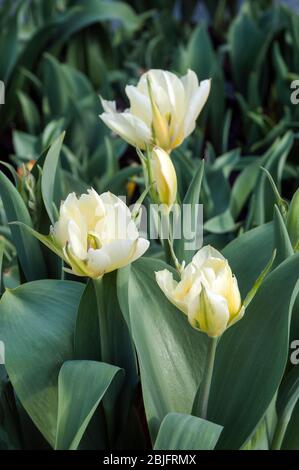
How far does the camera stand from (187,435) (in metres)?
0.81

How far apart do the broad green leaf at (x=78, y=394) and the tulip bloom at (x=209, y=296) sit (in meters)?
0.12

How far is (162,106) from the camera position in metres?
1.02

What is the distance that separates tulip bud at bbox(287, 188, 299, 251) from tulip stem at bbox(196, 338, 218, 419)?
18 centimetres

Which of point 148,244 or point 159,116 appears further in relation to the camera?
point 159,116

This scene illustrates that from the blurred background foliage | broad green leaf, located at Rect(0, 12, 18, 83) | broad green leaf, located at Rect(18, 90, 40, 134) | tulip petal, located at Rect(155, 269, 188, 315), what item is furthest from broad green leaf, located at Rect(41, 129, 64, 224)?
broad green leaf, located at Rect(0, 12, 18, 83)

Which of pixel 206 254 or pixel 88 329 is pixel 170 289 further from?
pixel 88 329

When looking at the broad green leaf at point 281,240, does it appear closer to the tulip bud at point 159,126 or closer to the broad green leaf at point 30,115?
the tulip bud at point 159,126

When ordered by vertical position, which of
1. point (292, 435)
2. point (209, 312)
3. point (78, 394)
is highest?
point (209, 312)

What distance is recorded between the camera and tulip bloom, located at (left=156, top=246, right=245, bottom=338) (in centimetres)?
75

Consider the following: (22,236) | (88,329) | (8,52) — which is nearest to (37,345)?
(88,329)

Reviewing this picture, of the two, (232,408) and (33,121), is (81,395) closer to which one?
(232,408)

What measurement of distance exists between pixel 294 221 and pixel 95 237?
0.26 meters

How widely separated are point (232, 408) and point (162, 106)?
13.4 inches
